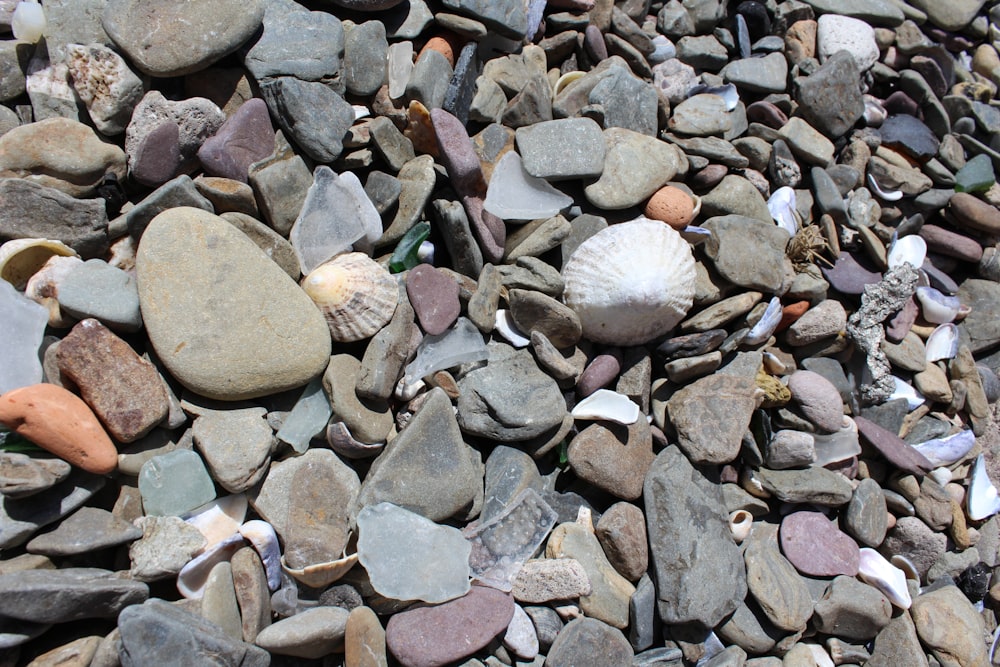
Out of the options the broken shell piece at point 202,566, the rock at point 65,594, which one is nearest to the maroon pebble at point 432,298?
the broken shell piece at point 202,566

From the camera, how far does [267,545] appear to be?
176cm

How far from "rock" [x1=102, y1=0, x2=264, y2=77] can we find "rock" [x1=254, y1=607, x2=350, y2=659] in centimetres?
163

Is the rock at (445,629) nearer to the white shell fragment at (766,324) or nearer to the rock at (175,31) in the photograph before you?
the white shell fragment at (766,324)

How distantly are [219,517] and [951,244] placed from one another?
307 cm

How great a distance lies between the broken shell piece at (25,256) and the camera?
175 centimetres

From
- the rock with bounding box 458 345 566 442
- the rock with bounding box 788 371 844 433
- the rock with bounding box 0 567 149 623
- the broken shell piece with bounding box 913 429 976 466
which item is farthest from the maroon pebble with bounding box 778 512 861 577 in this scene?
the rock with bounding box 0 567 149 623

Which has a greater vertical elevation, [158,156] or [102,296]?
[158,156]

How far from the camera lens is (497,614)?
1795 mm

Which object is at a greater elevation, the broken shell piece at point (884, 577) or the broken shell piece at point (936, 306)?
the broken shell piece at point (936, 306)

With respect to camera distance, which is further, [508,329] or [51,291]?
[508,329]

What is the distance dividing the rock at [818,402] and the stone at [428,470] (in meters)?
1.20

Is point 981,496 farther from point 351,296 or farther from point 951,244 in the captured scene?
point 351,296

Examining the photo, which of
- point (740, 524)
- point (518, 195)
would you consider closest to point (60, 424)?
point (518, 195)

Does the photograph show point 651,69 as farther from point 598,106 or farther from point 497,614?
point 497,614
